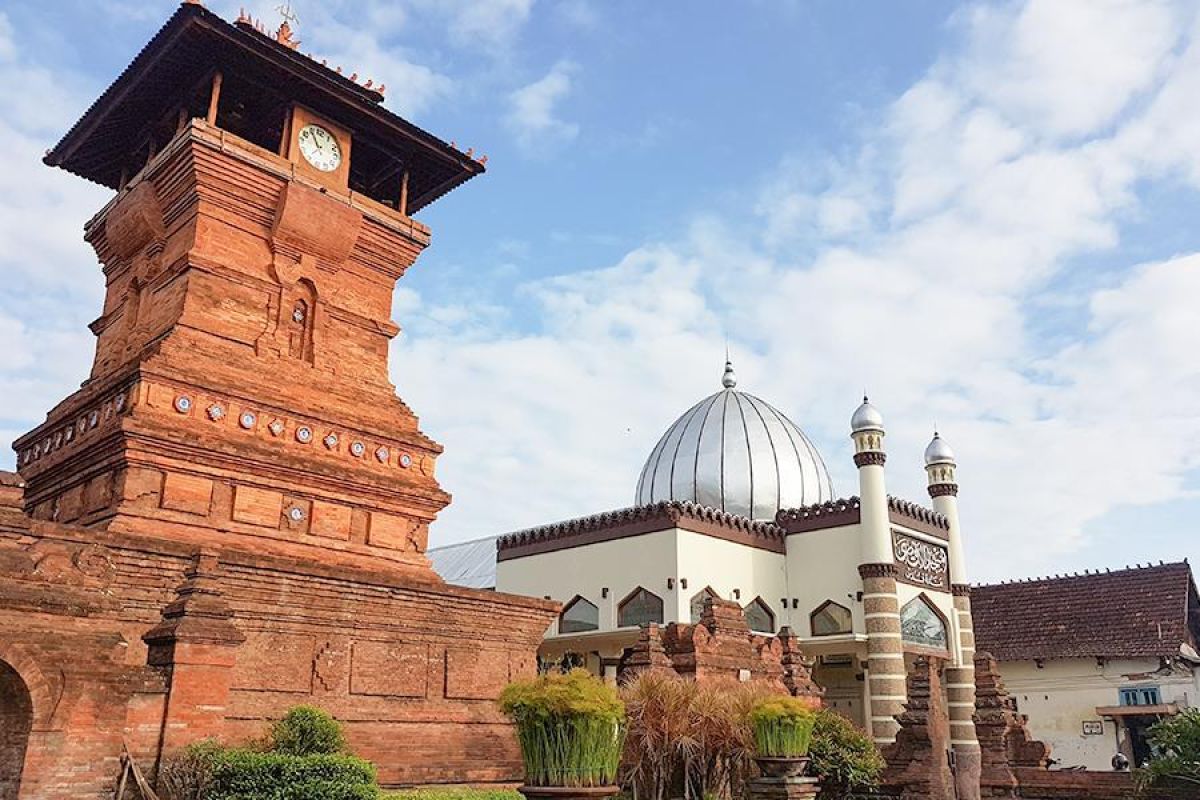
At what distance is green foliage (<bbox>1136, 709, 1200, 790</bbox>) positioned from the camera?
15.2 m

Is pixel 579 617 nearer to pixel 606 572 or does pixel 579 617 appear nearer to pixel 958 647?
pixel 606 572

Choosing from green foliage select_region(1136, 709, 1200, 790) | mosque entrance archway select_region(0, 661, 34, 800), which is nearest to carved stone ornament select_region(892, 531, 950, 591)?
green foliage select_region(1136, 709, 1200, 790)

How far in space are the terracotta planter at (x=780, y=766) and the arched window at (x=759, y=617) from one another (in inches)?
534

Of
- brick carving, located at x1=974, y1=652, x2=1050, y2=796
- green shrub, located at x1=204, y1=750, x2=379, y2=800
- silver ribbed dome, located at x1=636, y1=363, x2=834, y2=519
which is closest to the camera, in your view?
green shrub, located at x1=204, y1=750, x2=379, y2=800

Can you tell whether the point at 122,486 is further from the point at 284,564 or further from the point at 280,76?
the point at 280,76

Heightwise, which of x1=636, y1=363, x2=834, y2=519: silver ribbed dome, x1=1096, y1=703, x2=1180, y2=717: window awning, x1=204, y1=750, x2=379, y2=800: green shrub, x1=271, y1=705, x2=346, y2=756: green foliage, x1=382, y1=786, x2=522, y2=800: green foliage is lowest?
x1=382, y1=786, x2=522, y2=800: green foliage

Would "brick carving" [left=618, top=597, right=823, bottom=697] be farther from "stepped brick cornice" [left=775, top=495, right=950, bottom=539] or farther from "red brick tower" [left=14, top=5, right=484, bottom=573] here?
"stepped brick cornice" [left=775, top=495, right=950, bottom=539]

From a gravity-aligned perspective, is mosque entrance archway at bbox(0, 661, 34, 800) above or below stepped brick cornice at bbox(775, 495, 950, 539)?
below

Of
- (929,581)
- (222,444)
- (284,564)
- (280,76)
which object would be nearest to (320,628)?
(284,564)

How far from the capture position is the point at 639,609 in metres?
23.5

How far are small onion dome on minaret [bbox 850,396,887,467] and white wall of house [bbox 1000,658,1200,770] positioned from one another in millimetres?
8810

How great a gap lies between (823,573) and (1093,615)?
31.4 feet

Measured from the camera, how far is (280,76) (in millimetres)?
15875

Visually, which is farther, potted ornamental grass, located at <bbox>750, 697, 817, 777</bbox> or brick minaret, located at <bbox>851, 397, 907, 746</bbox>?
brick minaret, located at <bbox>851, 397, 907, 746</bbox>
